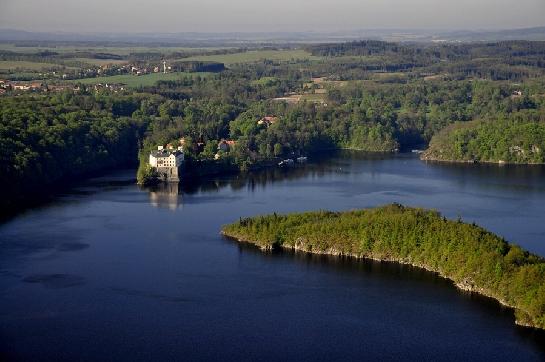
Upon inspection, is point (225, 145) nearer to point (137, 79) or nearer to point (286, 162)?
point (286, 162)

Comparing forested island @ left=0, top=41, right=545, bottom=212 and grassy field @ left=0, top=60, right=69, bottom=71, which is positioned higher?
grassy field @ left=0, top=60, right=69, bottom=71

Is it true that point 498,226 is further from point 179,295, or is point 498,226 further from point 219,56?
point 219,56

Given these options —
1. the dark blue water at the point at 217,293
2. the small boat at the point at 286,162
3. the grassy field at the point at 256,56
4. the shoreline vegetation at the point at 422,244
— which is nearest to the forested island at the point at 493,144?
the small boat at the point at 286,162

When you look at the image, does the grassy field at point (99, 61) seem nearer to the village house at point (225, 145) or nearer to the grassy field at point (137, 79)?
the grassy field at point (137, 79)

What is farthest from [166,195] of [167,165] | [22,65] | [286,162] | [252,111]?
[22,65]

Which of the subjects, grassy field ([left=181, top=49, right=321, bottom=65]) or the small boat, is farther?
grassy field ([left=181, top=49, right=321, bottom=65])

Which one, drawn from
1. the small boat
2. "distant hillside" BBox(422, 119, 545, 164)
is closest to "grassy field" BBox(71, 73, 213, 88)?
the small boat

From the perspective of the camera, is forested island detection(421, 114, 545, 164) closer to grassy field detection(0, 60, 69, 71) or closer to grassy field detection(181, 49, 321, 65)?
grassy field detection(0, 60, 69, 71)
